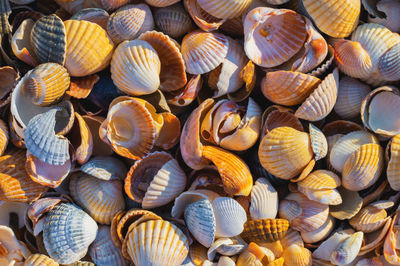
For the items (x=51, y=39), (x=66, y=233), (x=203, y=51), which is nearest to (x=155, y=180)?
(x=66, y=233)

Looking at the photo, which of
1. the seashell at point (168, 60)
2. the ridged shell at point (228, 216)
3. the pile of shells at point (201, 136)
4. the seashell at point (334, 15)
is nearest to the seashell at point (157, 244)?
the pile of shells at point (201, 136)

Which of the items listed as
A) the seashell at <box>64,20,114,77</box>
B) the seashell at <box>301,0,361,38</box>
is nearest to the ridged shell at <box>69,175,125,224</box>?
the seashell at <box>64,20,114,77</box>

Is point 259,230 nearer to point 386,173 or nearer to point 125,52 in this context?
point 386,173

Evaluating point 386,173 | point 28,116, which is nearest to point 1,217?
point 28,116

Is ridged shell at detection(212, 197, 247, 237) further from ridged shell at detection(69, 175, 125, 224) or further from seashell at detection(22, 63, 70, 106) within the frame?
seashell at detection(22, 63, 70, 106)

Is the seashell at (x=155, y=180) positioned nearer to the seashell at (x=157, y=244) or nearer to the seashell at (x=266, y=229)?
the seashell at (x=157, y=244)
